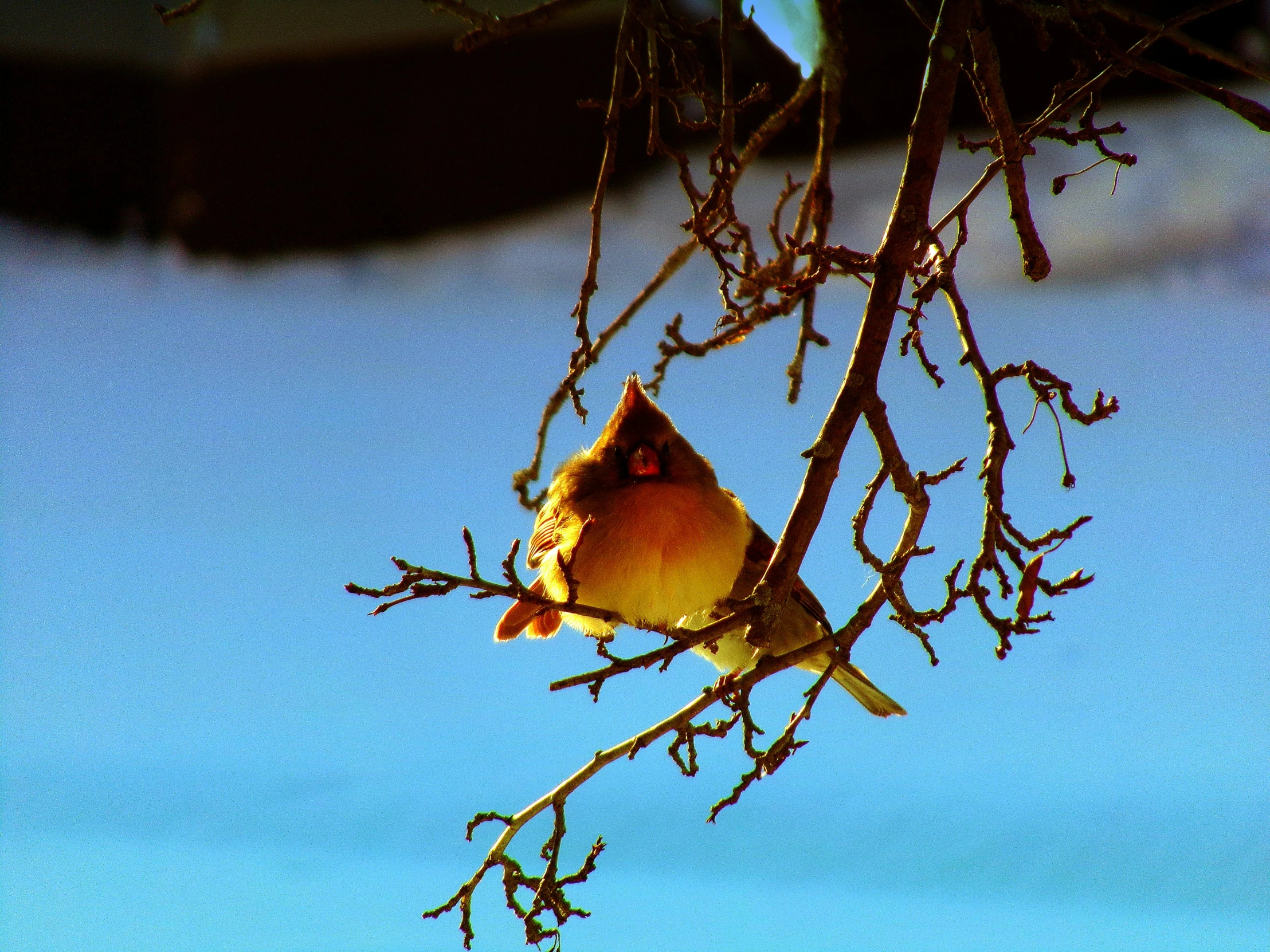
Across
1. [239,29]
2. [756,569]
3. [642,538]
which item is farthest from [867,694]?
[239,29]

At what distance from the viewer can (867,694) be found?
152 centimetres

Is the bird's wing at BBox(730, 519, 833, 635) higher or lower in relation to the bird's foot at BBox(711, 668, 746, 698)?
higher

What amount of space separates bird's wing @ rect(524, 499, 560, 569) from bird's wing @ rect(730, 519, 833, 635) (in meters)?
0.22

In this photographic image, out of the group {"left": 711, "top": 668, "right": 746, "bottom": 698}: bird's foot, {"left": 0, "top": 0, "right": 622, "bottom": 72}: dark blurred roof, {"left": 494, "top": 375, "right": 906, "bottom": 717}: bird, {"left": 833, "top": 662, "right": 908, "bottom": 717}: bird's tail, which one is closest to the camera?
{"left": 711, "top": 668, "right": 746, "bottom": 698}: bird's foot

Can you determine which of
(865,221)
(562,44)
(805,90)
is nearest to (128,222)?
(562,44)

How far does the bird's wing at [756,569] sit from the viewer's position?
1.37 metres

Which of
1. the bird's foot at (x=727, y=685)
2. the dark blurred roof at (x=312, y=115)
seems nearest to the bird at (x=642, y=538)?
the bird's foot at (x=727, y=685)

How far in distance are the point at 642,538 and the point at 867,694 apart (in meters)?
0.44

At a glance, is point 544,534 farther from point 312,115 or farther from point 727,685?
point 312,115

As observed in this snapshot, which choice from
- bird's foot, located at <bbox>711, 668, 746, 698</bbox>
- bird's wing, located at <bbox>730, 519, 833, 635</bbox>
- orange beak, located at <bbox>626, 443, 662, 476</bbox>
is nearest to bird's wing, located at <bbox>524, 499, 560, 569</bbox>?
orange beak, located at <bbox>626, 443, 662, 476</bbox>

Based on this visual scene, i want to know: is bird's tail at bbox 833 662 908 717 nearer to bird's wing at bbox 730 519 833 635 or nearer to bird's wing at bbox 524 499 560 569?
bird's wing at bbox 730 519 833 635

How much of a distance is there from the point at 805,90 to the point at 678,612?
0.63 metres

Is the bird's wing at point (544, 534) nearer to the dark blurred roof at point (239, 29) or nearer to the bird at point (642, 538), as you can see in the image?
the bird at point (642, 538)

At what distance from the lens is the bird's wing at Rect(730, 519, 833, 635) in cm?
137
